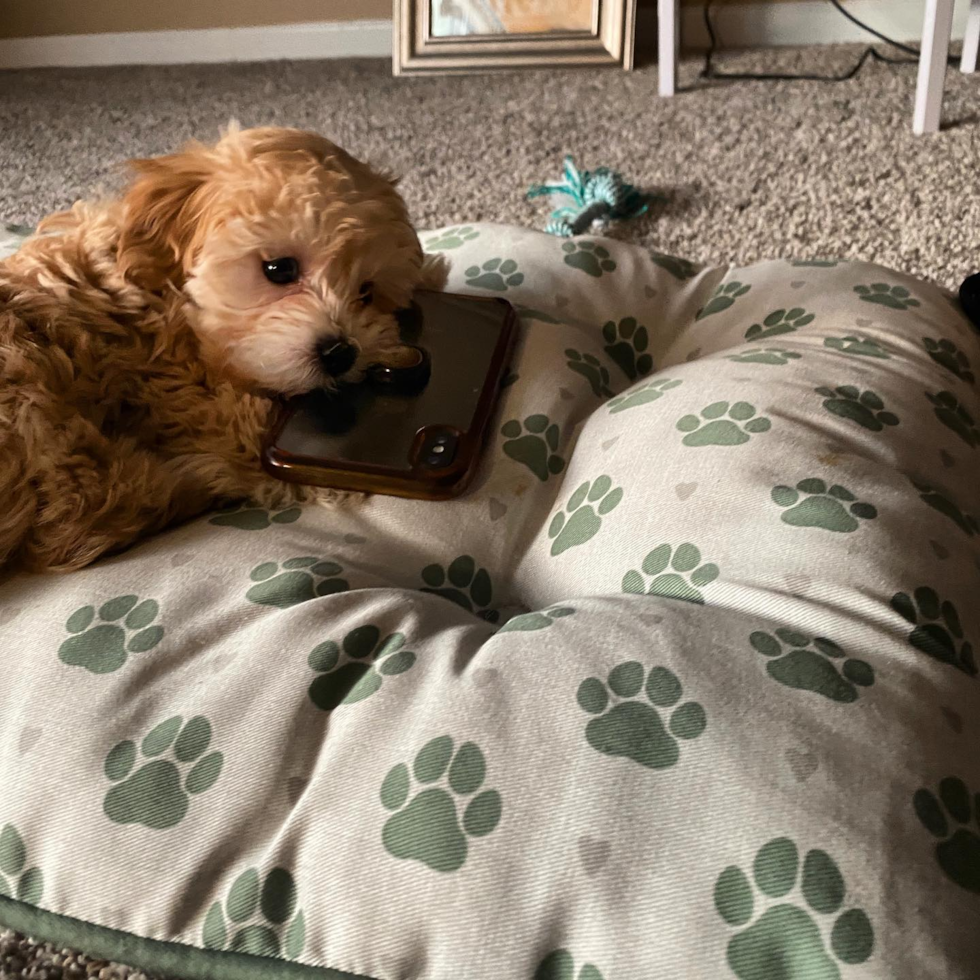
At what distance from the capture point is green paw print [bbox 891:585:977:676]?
0.59 m

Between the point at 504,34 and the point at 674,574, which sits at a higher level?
the point at 504,34

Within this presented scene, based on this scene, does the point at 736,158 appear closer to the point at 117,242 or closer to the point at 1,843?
the point at 117,242

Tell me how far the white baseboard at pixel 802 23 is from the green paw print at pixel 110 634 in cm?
202

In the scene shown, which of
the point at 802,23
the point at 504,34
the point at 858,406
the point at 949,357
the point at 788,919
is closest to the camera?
the point at 788,919

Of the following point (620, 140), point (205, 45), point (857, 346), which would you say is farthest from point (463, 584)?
point (205, 45)

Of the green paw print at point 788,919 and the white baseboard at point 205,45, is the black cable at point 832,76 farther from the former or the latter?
the green paw print at point 788,919

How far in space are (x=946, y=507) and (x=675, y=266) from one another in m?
0.50

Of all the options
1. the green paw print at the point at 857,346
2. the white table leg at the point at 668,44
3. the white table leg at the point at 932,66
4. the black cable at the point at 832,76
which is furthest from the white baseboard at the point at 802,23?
the green paw print at the point at 857,346

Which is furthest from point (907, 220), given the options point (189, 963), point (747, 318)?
point (189, 963)

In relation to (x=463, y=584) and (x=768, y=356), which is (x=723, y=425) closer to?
(x=768, y=356)

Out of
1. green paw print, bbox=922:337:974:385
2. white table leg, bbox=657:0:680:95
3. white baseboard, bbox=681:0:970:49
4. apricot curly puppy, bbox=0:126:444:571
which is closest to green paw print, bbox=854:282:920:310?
green paw print, bbox=922:337:974:385

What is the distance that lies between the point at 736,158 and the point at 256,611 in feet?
4.56

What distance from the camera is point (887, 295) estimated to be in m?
0.97

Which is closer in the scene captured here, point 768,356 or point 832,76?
point 768,356
